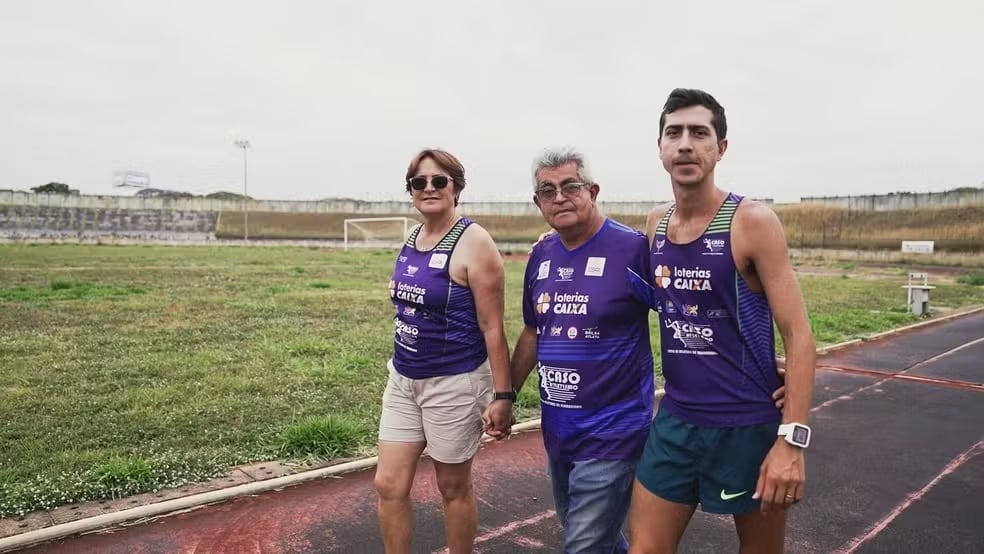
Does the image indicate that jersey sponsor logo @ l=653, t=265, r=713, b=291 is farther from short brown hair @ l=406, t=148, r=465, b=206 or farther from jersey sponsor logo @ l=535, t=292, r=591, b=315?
short brown hair @ l=406, t=148, r=465, b=206

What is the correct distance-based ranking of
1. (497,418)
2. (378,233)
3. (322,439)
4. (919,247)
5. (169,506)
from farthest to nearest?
1. (378,233)
2. (919,247)
3. (322,439)
4. (169,506)
5. (497,418)

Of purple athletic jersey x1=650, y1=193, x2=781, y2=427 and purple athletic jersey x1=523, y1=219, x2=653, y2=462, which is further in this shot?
purple athletic jersey x1=523, y1=219, x2=653, y2=462

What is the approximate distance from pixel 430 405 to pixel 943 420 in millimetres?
5728

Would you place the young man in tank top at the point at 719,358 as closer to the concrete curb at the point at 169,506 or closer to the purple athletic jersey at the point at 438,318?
the concrete curb at the point at 169,506

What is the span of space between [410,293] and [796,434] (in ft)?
5.50

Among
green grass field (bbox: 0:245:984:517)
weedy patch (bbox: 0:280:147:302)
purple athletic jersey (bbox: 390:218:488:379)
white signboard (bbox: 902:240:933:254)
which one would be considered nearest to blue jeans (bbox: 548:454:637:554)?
purple athletic jersey (bbox: 390:218:488:379)

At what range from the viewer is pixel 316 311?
45.9 feet

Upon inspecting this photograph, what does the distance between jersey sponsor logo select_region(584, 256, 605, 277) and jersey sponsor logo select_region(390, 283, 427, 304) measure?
0.77 m

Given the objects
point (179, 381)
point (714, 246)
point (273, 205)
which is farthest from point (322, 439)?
point (273, 205)

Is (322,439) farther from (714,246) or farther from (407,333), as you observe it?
(714,246)

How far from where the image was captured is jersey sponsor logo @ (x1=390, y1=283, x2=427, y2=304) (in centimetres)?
314

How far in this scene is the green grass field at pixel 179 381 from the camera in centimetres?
486

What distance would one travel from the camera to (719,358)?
7.82 feet

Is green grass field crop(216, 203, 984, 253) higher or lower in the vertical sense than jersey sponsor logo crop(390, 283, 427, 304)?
higher
